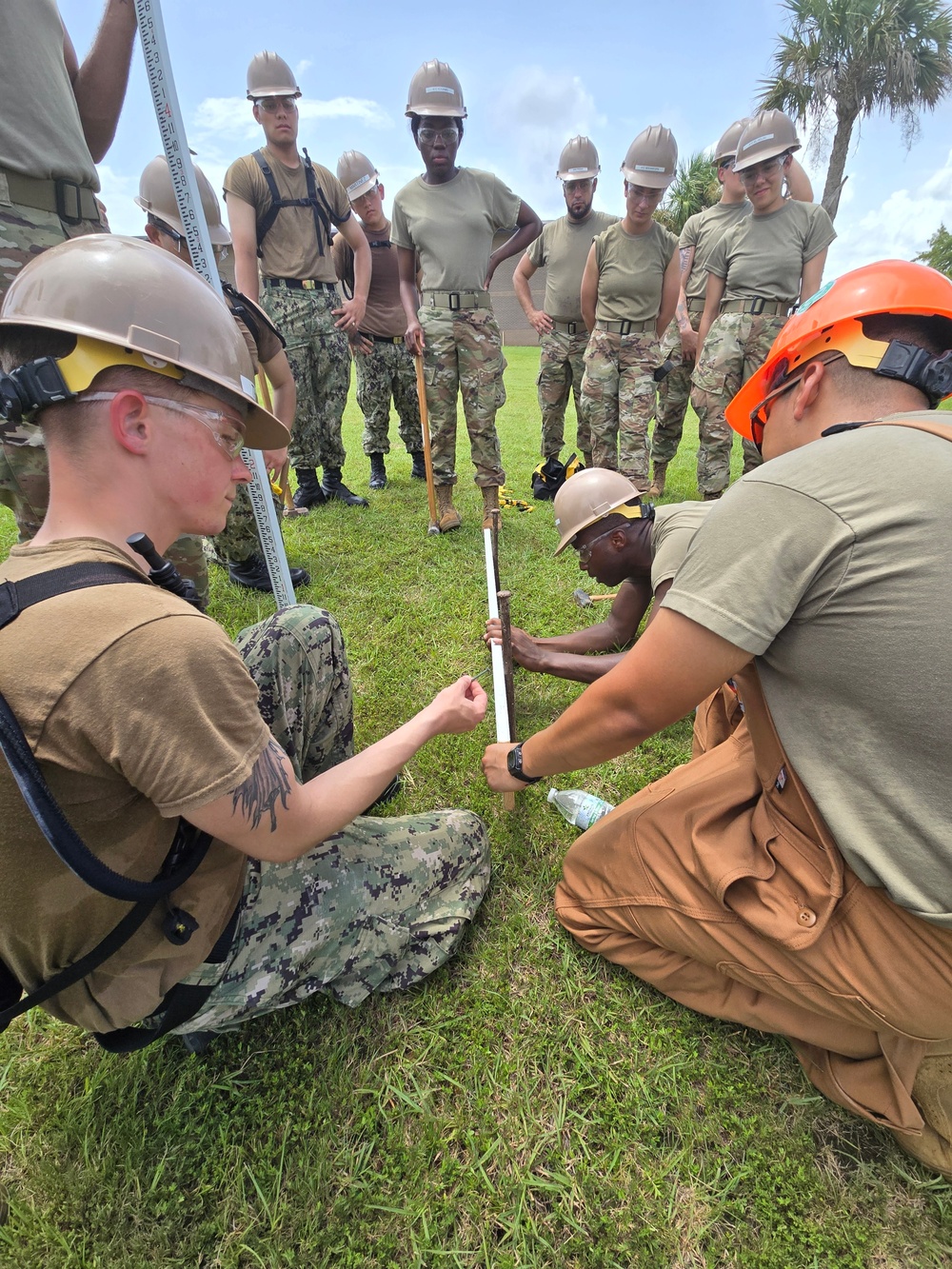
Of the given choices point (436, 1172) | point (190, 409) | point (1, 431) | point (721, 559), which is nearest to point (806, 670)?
point (721, 559)

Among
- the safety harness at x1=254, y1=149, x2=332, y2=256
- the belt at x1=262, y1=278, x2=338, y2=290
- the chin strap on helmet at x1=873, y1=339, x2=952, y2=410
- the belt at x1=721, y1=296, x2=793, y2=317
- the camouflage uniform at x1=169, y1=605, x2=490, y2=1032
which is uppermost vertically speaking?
the safety harness at x1=254, y1=149, x2=332, y2=256

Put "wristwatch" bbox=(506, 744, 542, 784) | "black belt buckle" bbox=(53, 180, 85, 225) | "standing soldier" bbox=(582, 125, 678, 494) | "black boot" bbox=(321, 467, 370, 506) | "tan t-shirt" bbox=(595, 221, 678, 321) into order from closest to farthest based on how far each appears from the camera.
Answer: "wristwatch" bbox=(506, 744, 542, 784)
"black belt buckle" bbox=(53, 180, 85, 225)
"standing soldier" bbox=(582, 125, 678, 494)
"tan t-shirt" bbox=(595, 221, 678, 321)
"black boot" bbox=(321, 467, 370, 506)

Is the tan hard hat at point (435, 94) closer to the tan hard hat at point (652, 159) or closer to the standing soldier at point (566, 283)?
the tan hard hat at point (652, 159)

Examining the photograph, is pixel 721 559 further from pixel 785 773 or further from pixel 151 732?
pixel 151 732

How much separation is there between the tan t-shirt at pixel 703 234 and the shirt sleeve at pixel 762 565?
5.92 metres

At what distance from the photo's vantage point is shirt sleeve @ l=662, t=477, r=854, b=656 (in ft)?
3.96

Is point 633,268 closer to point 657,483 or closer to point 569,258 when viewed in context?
point 569,258

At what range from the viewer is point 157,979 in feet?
4.49

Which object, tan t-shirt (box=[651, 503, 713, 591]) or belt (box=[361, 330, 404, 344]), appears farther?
belt (box=[361, 330, 404, 344])

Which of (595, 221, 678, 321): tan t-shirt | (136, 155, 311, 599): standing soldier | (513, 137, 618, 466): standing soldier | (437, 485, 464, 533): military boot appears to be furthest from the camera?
(513, 137, 618, 466): standing soldier

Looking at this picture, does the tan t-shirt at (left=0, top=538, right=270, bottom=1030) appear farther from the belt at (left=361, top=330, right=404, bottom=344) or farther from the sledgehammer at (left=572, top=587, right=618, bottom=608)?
the belt at (left=361, top=330, right=404, bottom=344)

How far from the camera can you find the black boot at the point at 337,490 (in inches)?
252

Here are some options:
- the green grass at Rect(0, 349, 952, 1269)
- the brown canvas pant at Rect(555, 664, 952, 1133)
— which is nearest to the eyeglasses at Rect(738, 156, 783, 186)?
the brown canvas pant at Rect(555, 664, 952, 1133)

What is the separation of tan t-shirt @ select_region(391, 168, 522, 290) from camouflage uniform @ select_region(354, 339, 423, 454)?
1.59 meters
